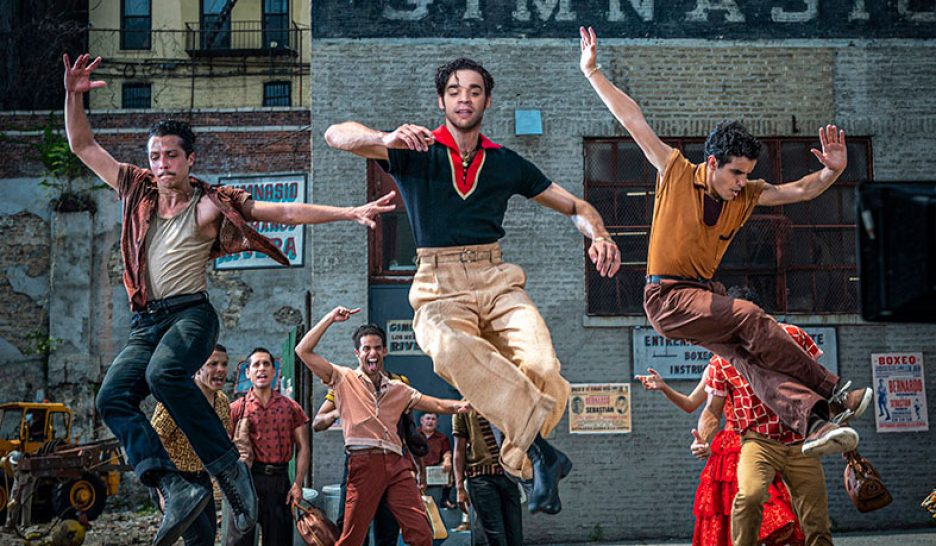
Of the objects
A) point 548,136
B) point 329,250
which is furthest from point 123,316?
point 548,136

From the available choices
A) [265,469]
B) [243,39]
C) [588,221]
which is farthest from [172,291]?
[243,39]

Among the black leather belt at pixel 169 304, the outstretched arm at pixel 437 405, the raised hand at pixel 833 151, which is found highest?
the raised hand at pixel 833 151

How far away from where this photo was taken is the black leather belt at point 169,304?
23.7 ft

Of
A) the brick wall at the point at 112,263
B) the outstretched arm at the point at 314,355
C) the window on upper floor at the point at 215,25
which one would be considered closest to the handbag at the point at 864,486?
the outstretched arm at the point at 314,355

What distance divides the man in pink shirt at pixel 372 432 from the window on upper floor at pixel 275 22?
86.6 feet

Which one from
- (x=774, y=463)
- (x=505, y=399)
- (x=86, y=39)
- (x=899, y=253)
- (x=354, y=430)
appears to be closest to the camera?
(x=899, y=253)

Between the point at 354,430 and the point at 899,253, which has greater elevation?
the point at 899,253

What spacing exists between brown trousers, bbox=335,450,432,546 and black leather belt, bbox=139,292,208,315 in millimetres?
3052

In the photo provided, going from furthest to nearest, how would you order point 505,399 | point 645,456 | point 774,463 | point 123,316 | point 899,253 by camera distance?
1. point 123,316
2. point 645,456
3. point 774,463
4. point 505,399
5. point 899,253

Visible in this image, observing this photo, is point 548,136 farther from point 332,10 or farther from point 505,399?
point 505,399

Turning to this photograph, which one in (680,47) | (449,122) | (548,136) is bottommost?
(449,122)

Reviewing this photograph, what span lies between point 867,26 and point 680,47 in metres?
2.57

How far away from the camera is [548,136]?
16.0 metres

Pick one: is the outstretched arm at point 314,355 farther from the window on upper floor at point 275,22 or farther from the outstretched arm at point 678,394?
the window on upper floor at point 275,22
